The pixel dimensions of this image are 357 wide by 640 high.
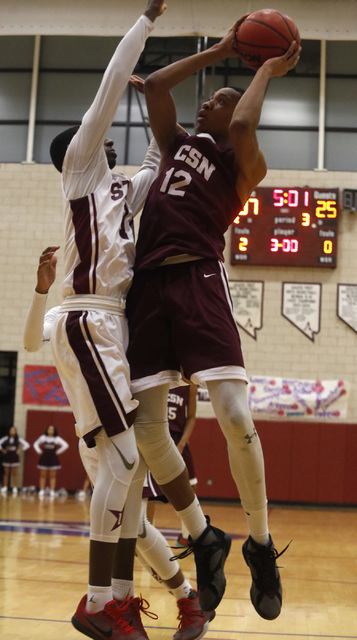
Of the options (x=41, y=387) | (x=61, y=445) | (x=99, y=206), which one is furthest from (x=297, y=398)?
(x=99, y=206)

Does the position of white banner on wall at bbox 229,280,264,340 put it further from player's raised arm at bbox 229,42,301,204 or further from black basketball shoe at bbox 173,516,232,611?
black basketball shoe at bbox 173,516,232,611

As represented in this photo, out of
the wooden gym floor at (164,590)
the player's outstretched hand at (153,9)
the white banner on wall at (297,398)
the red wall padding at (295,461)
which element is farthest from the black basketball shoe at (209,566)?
the white banner on wall at (297,398)

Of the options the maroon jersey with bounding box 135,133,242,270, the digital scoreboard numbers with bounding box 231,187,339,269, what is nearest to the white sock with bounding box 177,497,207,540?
the maroon jersey with bounding box 135,133,242,270

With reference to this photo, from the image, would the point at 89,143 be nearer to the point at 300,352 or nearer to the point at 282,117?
the point at 300,352

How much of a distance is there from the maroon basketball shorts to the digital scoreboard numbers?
10.6 meters

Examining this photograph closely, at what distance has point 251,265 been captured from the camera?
15070 millimetres

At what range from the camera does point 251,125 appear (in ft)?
11.3

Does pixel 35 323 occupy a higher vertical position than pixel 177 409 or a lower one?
higher

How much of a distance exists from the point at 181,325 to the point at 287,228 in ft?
36.7

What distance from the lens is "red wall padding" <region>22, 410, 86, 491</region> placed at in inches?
605

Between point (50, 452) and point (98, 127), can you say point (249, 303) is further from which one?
point (98, 127)

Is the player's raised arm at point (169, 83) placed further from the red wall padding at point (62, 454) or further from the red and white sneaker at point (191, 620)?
the red wall padding at point (62, 454)

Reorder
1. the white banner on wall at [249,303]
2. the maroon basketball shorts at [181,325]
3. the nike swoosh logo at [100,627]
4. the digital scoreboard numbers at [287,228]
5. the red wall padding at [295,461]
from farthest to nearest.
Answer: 1. the white banner on wall at [249,303]
2. the red wall padding at [295,461]
3. the digital scoreboard numbers at [287,228]
4. the maroon basketball shorts at [181,325]
5. the nike swoosh logo at [100,627]

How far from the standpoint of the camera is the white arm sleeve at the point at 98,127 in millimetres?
3568
